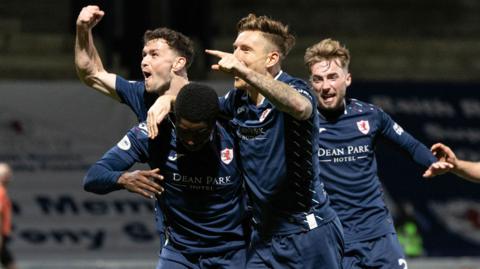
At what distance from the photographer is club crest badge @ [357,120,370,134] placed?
8.94 meters

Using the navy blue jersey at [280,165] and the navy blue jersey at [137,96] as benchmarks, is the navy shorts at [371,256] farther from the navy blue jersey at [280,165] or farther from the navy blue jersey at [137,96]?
the navy blue jersey at [137,96]

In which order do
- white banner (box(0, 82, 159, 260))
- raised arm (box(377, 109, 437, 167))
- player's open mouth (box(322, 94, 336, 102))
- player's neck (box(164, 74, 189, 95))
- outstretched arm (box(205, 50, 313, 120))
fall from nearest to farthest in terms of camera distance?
outstretched arm (box(205, 50, 313, 120))
player's neck (box(164, 74, 189, 95))
raised arm (box(377, 109, 437, 167))
player's open mouth (box(322, 94, 336, 102))
white banner (box(0, 82, 159, 260))

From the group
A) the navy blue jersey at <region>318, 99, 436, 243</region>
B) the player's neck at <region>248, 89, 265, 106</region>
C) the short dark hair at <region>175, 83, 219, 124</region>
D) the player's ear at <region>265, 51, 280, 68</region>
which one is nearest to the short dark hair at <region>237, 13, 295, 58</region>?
the player's ear at <region>265, 51, 280, 68</region>

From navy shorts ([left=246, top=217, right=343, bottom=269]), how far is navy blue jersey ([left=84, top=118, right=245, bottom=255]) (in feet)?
0.61

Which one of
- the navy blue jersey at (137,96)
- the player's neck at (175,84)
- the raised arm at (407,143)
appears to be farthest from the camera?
the raised arm at (407,143)

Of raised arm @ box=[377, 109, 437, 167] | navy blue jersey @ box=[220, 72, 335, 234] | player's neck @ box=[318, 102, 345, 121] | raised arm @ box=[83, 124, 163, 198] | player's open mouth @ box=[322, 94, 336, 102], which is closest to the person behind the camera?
raised arm @ box=[83, 124, 163, 198]

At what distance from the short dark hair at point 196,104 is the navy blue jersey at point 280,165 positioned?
11.9 inches

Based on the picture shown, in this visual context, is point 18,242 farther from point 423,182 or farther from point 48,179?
point 423,182

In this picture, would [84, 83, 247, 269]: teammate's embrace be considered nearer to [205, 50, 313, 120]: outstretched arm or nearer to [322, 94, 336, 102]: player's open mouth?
[205, 50, 313, 120]: outstretched arm

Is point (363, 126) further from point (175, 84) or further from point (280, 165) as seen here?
point (280, 165)

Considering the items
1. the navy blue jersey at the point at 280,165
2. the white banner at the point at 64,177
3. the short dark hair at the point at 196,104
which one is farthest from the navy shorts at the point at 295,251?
the white banner at the point at 64,177

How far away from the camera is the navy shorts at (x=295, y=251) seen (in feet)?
24.6

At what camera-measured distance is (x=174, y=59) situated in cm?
830

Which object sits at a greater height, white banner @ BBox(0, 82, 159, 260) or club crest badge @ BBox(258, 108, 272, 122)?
club crest badge @ BBox(258, 108, 272, 122)
